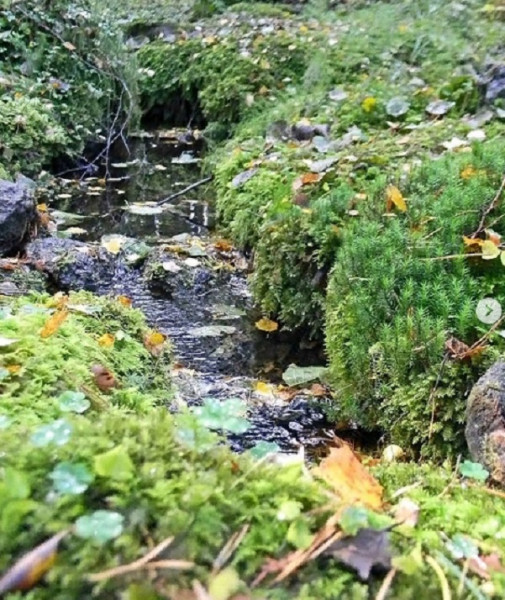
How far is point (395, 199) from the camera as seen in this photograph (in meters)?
3.31

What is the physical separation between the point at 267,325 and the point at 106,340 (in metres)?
1.68

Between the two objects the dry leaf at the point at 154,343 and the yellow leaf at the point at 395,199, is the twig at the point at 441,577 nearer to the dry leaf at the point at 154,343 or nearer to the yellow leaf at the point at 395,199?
the dry leaf at the point at 154,343

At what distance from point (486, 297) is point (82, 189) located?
466cm

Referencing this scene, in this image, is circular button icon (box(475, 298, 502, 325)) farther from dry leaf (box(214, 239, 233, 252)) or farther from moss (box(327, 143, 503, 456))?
dry leaf (box(214, 239, 233, 252))

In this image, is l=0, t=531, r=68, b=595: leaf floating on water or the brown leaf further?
the brown leaf

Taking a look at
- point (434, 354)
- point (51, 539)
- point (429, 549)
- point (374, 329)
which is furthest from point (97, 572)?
point (374, 329)

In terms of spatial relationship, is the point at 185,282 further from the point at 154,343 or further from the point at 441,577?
the point at 441,577

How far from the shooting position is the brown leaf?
1.83 m

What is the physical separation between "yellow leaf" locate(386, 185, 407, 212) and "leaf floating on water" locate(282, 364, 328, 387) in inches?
33.5

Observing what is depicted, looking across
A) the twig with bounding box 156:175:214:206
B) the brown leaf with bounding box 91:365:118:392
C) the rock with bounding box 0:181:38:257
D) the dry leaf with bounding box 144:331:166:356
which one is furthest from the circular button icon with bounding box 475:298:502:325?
the twig with bounding box 156:175:214:206

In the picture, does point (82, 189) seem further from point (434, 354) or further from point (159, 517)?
point (159, 517)

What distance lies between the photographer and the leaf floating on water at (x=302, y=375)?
3213 mm

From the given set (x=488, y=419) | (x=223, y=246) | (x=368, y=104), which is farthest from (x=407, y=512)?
(x=368, y=104)

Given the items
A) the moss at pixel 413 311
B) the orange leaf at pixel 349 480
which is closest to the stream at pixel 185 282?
the moss at pixel 413 311
